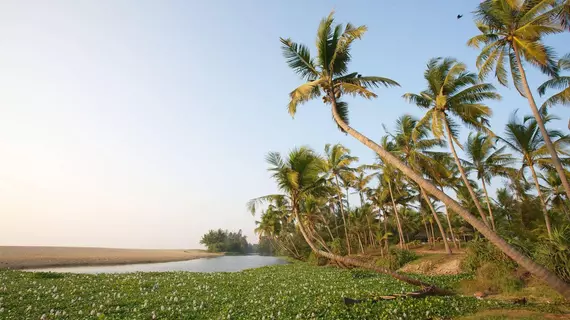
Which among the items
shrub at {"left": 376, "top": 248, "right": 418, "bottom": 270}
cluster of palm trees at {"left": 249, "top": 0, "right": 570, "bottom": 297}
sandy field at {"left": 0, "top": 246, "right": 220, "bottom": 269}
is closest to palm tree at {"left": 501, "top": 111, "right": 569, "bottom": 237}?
cluster of palm trees at {"left": 249, "top": 0, "right": 570, "bottom": 297}

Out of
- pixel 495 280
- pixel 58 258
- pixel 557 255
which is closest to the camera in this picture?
pixel 557 255

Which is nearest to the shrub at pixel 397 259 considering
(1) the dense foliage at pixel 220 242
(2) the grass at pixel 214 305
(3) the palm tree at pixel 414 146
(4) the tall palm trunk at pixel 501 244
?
(3) the palm tree at pixel 414 146

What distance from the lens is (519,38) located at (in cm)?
1256

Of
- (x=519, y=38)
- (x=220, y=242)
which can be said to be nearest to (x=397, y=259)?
(x=519, y=38)

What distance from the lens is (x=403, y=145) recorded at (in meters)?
24.3

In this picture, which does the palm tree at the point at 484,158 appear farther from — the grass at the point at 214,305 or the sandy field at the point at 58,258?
the sandy field at the point at 58,258

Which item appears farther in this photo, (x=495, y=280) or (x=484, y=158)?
(x=484, y=158)

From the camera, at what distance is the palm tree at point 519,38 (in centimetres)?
1174

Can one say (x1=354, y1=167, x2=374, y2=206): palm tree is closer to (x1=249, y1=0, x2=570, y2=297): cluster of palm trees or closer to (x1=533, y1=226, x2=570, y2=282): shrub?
(x1=249, y1=0, x2=570, y2=297): cluster of palm trees

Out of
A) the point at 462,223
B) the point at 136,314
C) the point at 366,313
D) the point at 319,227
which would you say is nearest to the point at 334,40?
the point at 366,313

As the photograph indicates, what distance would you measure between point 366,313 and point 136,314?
5546 millimetres

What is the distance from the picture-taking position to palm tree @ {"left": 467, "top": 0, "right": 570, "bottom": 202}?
11.7 m

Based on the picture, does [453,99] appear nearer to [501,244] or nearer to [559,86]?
[559,86]

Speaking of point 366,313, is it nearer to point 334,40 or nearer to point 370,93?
point 370,93
